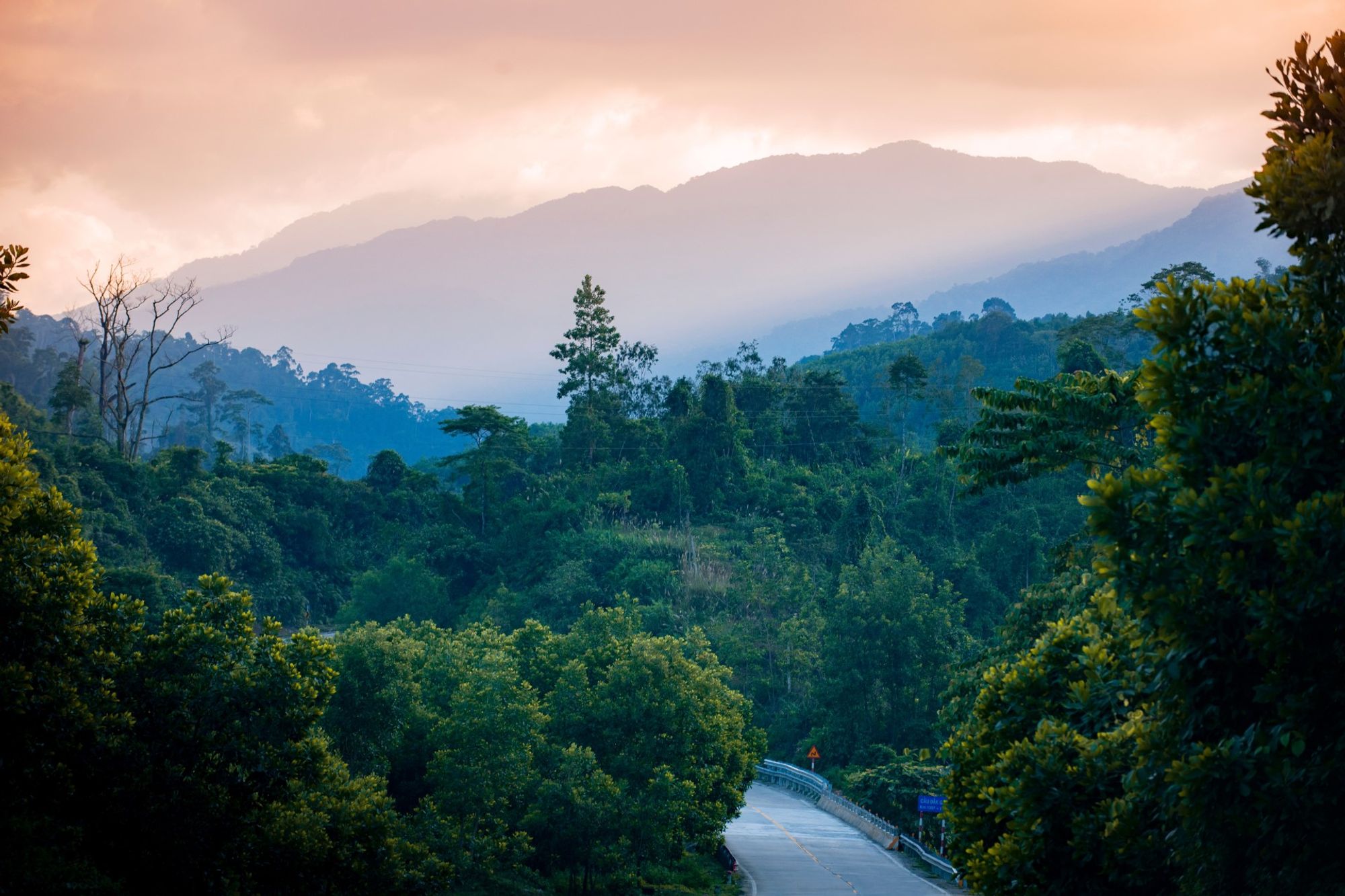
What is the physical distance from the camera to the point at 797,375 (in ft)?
243

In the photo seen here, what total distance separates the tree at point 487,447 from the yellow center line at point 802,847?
86.9ft

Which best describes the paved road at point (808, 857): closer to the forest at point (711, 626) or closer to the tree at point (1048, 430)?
the forest at point (711, 626)

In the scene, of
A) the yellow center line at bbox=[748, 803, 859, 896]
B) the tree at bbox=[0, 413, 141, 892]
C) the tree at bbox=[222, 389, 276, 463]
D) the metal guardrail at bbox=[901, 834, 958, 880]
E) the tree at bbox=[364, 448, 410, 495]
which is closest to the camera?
the tree at bbox=[0, 413, 141, 892]

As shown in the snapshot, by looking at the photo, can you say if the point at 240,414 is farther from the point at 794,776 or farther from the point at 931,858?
the point at 931,858

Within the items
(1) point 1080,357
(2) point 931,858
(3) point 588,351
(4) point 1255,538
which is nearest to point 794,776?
(2) point 931,858

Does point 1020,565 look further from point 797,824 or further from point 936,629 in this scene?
point 797,824

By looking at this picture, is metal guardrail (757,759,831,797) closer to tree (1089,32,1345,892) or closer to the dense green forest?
tree (1089,32,1345,892)

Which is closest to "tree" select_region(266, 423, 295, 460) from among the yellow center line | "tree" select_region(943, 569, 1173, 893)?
the yellow center line

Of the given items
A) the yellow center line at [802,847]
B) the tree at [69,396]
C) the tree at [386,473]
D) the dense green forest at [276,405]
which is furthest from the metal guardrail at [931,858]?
the dense green forest at [276,405]

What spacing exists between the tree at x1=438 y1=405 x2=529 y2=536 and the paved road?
85.9 feet

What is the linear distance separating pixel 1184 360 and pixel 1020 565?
159 ft

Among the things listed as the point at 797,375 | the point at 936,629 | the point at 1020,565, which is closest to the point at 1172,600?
the point at 936,629

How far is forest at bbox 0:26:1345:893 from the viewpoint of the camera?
27.6 feet

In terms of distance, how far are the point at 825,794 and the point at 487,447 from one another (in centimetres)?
2839
